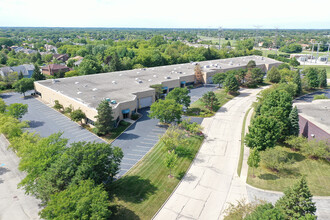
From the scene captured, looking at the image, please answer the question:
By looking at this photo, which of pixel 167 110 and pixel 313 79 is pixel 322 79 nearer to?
pixel 313 79

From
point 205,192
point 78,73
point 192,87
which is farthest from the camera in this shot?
point 78,73

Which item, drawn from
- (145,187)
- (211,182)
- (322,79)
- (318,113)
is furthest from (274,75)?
(145,187)

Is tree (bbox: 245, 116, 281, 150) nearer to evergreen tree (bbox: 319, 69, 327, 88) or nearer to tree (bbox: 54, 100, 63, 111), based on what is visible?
tree (bbox: 54, 100, 63, 111)

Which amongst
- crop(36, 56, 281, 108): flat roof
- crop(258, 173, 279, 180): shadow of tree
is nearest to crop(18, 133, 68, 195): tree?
crop(36, 56, 281, 108): flat roof

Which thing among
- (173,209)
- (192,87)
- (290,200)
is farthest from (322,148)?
(192,87)

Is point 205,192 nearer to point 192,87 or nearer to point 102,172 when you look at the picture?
point 102,172

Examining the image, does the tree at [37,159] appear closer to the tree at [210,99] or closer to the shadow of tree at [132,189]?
the shadow of tree at [132,189]

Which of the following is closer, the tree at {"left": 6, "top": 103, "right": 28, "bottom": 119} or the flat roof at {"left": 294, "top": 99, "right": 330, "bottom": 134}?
the flat roof at {"left": 294, "top": 99, "right": 330, "bottom": 134}
